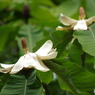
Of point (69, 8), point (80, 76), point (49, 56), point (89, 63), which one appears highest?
point (49, 56)

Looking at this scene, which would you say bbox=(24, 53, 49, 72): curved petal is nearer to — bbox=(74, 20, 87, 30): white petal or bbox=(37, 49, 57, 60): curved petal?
bbox=(37, 49, 57, 60): curved petal

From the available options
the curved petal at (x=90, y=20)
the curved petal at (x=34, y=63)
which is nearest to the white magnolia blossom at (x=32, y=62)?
the curved petal at (x=34, y=63)

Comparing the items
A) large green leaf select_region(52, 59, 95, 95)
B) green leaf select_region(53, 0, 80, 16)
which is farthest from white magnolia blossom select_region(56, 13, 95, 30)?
green leaf select_region(53, 0, 80, 16)

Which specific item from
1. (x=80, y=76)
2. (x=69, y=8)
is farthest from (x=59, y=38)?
(x=69, y=8)

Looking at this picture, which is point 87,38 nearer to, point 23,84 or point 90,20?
point 90,20

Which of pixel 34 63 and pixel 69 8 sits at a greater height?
pixel 34 63

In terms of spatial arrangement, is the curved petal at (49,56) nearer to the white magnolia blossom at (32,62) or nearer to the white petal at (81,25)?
the white magnolia blossom at (32,62)

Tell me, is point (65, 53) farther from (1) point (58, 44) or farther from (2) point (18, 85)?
(2) point (18, 85)
